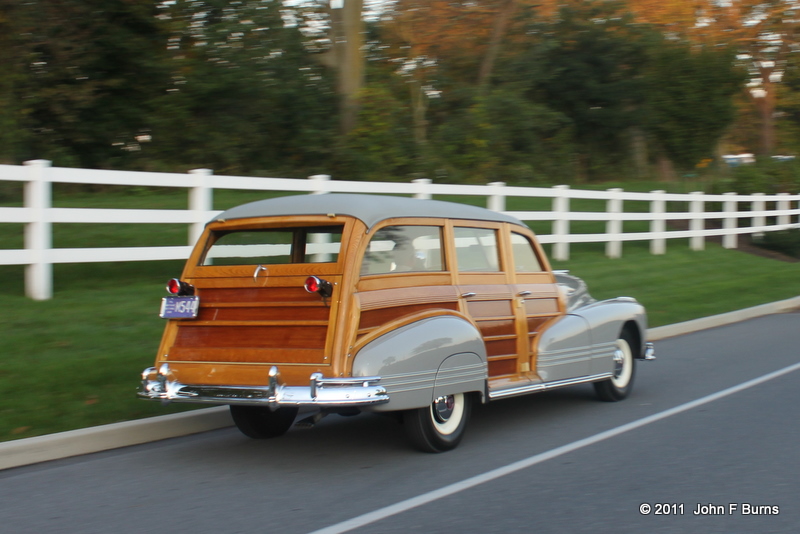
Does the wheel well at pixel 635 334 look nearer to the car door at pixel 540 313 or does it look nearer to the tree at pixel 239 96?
the car door at pixel 540 313

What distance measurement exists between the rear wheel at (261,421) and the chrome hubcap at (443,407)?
1325 millimetres

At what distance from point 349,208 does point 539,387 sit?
233 centimetres

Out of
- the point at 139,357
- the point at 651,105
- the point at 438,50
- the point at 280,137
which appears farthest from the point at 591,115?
the point at 139,357

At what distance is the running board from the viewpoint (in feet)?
23.1

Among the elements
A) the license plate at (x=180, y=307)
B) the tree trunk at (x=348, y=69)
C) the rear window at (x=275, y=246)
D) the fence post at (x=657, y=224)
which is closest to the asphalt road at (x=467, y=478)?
the license plate at (x=180, y=307)

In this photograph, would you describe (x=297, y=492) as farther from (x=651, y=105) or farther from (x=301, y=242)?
(x=651, y=105)

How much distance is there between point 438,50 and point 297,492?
88.9 ft

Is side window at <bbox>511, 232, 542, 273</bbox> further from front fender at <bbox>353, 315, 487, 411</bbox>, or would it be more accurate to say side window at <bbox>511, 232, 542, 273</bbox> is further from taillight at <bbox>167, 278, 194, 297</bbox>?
taillight at <bbox>167, 278, 194, 297</bbox>

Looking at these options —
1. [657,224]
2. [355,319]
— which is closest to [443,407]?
[355,319]

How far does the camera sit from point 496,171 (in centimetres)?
2756

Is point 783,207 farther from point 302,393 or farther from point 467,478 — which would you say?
point 302,393

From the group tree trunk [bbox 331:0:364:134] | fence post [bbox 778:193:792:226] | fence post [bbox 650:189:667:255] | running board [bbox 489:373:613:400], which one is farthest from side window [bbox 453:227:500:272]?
fence post [bbox 778:193:792:226]

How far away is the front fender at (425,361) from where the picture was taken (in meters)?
5.99

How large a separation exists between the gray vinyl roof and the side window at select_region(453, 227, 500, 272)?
22 cm
